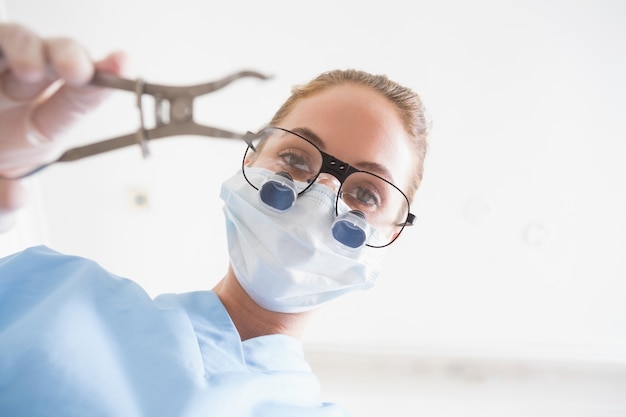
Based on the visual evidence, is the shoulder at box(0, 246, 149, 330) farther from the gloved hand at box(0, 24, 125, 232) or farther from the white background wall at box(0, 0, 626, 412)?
the white background wall at box(0, 0, 626, 412)

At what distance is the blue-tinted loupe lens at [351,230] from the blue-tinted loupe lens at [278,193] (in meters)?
0.09

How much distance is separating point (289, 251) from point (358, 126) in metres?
0.29

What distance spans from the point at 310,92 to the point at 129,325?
586 mm

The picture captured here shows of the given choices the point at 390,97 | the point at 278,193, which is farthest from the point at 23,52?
the point at 390,97

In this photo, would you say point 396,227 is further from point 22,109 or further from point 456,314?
point 456,314

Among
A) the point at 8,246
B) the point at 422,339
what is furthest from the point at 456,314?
the point at 8,246

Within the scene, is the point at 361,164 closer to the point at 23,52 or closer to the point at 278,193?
the point at 278,193

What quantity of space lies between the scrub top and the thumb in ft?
0.93

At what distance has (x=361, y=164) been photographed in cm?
88

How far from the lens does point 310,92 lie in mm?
986

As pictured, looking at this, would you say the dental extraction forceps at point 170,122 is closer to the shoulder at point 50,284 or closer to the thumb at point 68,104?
the thumb at point 68,104

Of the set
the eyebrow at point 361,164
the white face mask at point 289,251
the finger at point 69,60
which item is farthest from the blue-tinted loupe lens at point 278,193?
the finger at point 69,60

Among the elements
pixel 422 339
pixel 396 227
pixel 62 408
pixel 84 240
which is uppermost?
pixel 396 227

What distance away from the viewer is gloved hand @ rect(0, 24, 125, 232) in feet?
1.38
